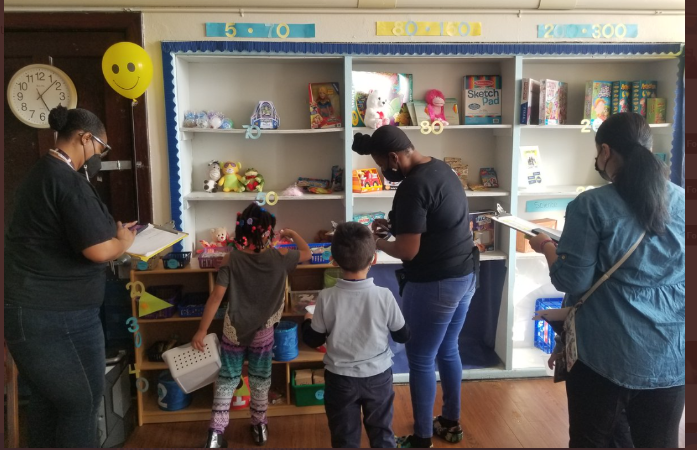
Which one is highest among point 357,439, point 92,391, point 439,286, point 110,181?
point 110,181

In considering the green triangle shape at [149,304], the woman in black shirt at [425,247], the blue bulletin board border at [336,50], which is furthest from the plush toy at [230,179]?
the woman in black shirt at [425,247]

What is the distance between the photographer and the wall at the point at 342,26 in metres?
2.75

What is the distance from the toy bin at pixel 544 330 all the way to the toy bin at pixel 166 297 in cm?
224

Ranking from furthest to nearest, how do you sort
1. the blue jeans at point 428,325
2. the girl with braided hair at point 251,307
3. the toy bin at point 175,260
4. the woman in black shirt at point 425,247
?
the toy bin at point 175,260
the girl with braided hair at point 251,307
the blue jeans at point 428,325
the woman in black shirt at point 425,247

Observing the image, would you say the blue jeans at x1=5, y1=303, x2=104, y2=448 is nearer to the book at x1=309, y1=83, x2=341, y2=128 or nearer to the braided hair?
the braided hair

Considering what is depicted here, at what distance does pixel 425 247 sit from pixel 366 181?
104 centimetres

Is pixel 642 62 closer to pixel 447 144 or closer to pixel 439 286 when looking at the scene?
pixel 447 144

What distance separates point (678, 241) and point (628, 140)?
1.00 feet

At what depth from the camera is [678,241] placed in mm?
1413

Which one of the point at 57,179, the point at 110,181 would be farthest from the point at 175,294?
the point at 57,179

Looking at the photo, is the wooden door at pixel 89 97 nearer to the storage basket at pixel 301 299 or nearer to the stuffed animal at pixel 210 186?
the stuffed animal at pixel 210 186

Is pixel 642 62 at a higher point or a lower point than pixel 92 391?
higher

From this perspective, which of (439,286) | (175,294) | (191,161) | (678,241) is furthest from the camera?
(191,161)

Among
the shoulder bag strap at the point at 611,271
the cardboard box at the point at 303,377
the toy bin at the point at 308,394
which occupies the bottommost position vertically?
the toy bin at the point at 308,394
